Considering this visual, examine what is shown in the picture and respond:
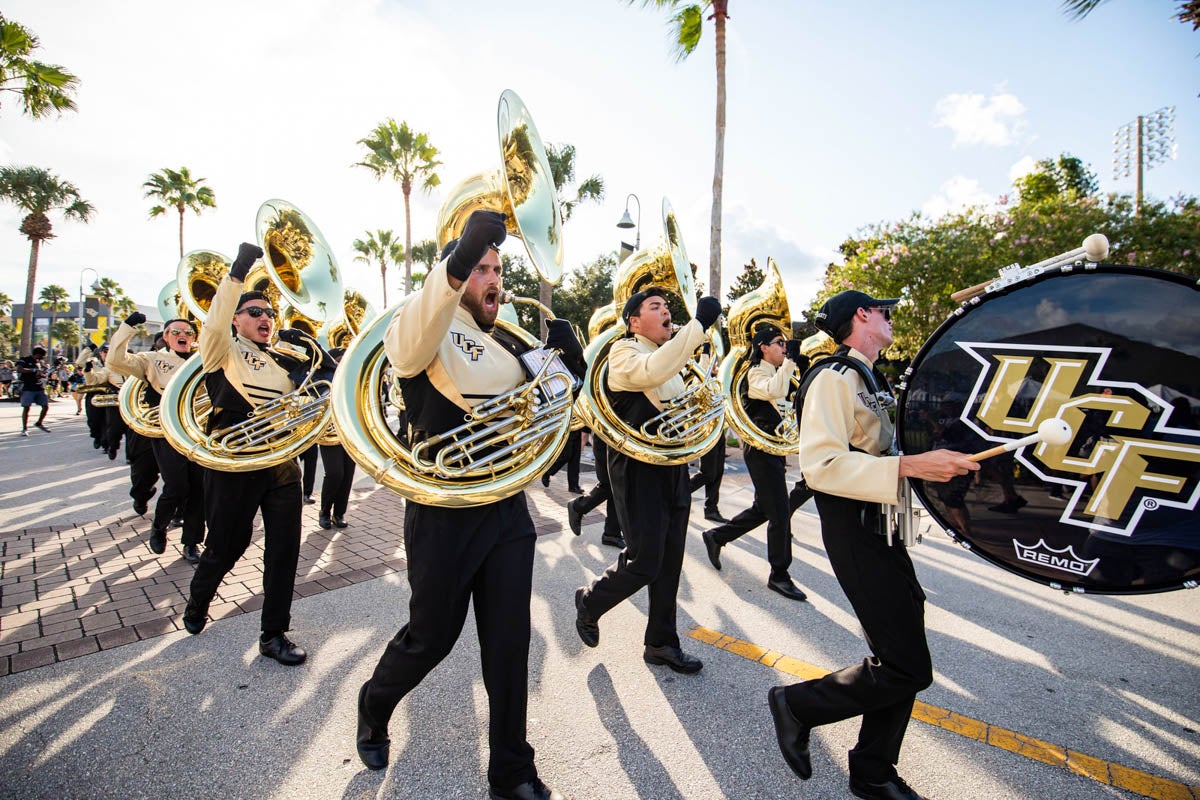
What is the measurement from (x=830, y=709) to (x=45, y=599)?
480 cm

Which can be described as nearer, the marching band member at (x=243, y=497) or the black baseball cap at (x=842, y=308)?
the black baseball cap at (x=842, y=308)

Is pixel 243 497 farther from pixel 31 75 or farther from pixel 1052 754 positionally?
pixel 31 75

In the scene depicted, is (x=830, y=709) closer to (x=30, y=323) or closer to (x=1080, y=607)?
(x=1080, y=607)

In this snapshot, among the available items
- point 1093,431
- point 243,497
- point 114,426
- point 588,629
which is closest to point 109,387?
point 114,426

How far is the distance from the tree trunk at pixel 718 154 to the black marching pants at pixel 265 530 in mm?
9793

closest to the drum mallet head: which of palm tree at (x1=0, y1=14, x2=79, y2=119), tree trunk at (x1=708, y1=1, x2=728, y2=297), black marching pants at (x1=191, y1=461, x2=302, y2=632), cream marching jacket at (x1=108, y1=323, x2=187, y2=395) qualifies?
black marching pants at (x1=191, y1=461, x2=302, y2=632)

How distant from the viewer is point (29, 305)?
23.3m

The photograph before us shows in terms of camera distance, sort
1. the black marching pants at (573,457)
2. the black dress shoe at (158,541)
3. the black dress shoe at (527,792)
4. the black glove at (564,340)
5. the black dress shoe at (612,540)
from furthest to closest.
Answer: the black marching pants at (573,457)
the black dress shoe at (612,540)
the black dress shoe at (158,541)
the black glove at (564,340)
the black dress shoe at (527,792)

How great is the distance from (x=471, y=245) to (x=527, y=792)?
6.19ft

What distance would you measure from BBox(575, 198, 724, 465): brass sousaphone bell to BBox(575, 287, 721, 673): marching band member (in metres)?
0.09

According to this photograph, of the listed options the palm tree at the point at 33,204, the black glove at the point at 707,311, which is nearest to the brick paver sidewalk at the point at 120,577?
the black glove at the point at 707,311

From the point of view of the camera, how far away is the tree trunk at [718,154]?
11133 millimetres

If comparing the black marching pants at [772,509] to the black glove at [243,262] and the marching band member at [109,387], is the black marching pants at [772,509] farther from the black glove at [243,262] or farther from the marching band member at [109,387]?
the marching band member at [109,387]

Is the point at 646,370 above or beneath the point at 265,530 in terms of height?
above
